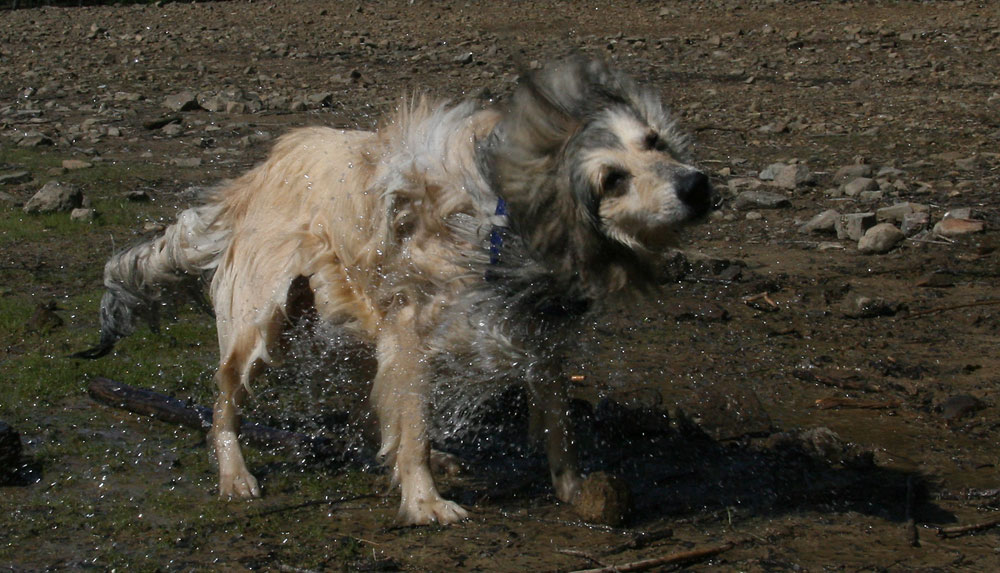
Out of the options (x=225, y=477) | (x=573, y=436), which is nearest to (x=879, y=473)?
(x=573, y=436)

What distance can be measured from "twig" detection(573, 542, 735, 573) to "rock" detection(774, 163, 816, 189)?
211 inches

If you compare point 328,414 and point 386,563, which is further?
point 328,414

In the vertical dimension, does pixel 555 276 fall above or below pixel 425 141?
below

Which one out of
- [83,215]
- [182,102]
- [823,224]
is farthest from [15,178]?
[823,224]

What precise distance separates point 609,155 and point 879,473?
1.93 m

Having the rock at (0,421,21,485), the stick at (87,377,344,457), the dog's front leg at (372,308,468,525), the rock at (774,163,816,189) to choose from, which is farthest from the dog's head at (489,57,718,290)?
the rock at (774,163,816,189)

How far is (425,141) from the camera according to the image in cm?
457

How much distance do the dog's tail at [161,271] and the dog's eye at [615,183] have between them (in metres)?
2.11

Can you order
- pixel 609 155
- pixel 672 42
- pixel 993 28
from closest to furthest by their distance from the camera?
pixel 609 155 → pixel 993 28 → pixel 672 42

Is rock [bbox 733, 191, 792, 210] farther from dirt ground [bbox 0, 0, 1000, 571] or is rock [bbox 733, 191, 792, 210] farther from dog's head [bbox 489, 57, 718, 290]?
dog's head [bbox 489, 57, 718, 290]

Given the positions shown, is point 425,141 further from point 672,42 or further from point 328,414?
point 672,42

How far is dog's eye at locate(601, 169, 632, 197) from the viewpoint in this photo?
3.94 m

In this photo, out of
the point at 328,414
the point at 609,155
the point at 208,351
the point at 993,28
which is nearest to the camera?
the point at 609,155

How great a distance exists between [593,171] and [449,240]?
705 millimetres
